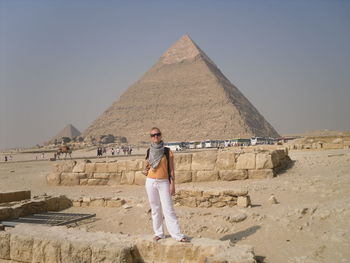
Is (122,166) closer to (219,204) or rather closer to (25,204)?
(25,204)

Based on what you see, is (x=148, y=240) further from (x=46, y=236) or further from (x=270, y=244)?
(x=270, y=244)

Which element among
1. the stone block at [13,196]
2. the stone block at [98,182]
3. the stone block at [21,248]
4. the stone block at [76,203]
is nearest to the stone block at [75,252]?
the stone block at [21,248]

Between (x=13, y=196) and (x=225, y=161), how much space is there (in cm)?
453

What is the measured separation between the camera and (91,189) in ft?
29.7

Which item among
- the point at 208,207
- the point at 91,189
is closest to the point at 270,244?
the point at 208,207

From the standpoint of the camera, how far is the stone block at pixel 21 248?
3.60 metres

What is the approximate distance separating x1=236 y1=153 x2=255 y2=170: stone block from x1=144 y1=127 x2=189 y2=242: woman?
465cm

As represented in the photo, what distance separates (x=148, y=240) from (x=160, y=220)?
11.1 inches

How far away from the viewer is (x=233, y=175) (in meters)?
8.06

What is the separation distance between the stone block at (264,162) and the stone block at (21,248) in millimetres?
5503

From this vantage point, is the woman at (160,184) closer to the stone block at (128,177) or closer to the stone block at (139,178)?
the stone block at (139,178)

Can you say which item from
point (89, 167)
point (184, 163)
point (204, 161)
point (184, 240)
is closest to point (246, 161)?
point (204, 161)

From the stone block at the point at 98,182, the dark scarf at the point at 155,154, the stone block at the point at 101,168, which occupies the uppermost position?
the dark scarf at the point at 155,154

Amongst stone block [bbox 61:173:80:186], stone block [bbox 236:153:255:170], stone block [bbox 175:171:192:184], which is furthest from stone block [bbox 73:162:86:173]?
stone block [bbox 236:153:255:170]
